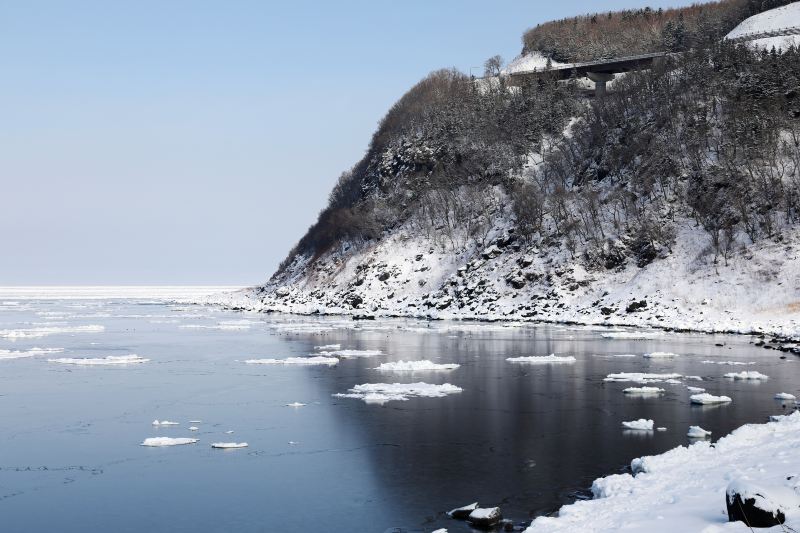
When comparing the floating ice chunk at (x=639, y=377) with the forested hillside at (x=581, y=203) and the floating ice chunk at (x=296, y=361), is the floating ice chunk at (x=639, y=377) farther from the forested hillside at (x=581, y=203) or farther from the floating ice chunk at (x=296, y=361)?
the forested hillside at (x=581, y=203)

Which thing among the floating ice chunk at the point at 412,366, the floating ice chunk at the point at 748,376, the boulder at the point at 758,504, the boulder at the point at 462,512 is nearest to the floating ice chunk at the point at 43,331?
the floating ice chunk at the point at 412,366

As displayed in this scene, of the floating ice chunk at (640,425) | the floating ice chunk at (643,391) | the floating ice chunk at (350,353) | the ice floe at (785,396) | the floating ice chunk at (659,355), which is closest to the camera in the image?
the floating ice chunk at (640,425)

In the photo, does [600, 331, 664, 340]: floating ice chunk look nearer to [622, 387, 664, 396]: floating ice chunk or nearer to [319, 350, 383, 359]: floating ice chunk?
[319, 350, 383, 359]: floating ice chunk

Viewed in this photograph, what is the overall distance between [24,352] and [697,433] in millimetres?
34824

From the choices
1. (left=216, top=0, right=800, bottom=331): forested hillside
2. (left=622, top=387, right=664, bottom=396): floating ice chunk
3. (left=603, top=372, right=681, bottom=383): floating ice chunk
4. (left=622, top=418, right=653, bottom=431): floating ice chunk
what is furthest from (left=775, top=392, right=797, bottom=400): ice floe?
(left=216, top=0, right=800, bottom=331): forested hillside

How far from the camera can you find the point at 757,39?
9588cm

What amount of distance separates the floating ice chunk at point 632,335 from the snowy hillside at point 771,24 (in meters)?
56.4

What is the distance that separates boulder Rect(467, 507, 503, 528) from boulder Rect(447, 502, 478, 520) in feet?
0.56

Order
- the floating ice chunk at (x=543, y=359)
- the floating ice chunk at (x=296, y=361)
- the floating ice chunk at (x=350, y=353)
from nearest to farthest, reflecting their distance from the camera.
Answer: the floating ice chunk at (x=543, y=359) → the floating ice chunk at (x=296, y=361) → the floating ice chunk at (x=350, y=353)

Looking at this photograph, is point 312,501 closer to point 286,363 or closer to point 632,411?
point 632,411

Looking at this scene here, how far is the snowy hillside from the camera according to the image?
94.6m

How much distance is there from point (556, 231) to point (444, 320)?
1661cm

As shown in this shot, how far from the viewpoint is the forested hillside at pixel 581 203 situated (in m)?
67.1

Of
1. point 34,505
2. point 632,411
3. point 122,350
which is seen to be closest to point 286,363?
point 122,350
